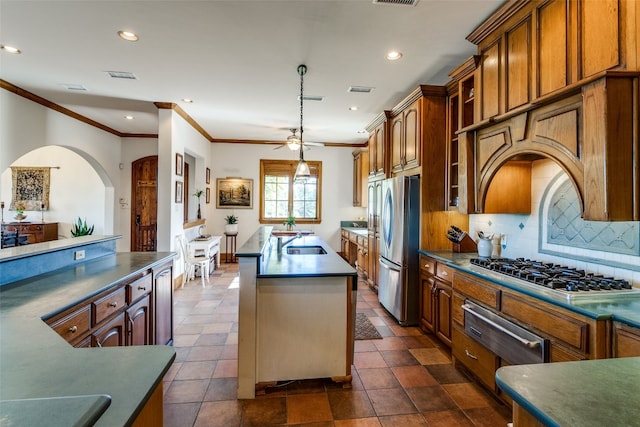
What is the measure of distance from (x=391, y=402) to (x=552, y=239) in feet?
5.77

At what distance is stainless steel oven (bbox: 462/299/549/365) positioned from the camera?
1741mm

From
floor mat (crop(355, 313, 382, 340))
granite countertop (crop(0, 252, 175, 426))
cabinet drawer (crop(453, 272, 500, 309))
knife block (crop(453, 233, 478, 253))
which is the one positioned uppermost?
knife block (crop(453, 233, 478, 253))

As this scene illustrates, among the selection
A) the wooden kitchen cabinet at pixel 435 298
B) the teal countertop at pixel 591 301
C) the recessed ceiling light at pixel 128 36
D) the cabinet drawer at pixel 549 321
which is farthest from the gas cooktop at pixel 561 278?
the recessed ceiling light at pixel 128 36

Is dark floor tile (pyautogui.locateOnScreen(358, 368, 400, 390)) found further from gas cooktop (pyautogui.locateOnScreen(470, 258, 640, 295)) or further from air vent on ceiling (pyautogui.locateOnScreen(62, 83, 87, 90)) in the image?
air vent on ceiling (pyautogui.locateOnScreen(62, 83, 87, 90))

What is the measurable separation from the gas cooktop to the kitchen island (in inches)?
42.5

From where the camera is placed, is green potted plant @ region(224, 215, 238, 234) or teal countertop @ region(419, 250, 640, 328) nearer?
teal countertop @ region(419, 250, 640, 328)

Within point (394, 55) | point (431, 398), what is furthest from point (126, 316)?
point (394, 55)

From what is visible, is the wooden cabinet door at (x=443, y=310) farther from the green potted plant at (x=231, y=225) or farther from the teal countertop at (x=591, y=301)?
the green potted plant at (x=231, y=225)

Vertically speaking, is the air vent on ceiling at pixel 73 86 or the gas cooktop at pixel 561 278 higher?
the air vent on ceiling at pixel 73 86

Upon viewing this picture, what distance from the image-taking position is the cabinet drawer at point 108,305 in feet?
5.69

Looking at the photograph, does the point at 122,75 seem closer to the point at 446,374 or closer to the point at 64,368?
the point at 64,368

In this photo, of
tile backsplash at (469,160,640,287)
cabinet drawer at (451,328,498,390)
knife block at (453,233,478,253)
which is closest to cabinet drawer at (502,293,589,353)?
cabinet drawer at (451,328,498,390)

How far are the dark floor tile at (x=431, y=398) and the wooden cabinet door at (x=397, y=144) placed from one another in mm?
2464

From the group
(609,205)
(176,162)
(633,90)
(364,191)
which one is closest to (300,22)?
(633,90)
